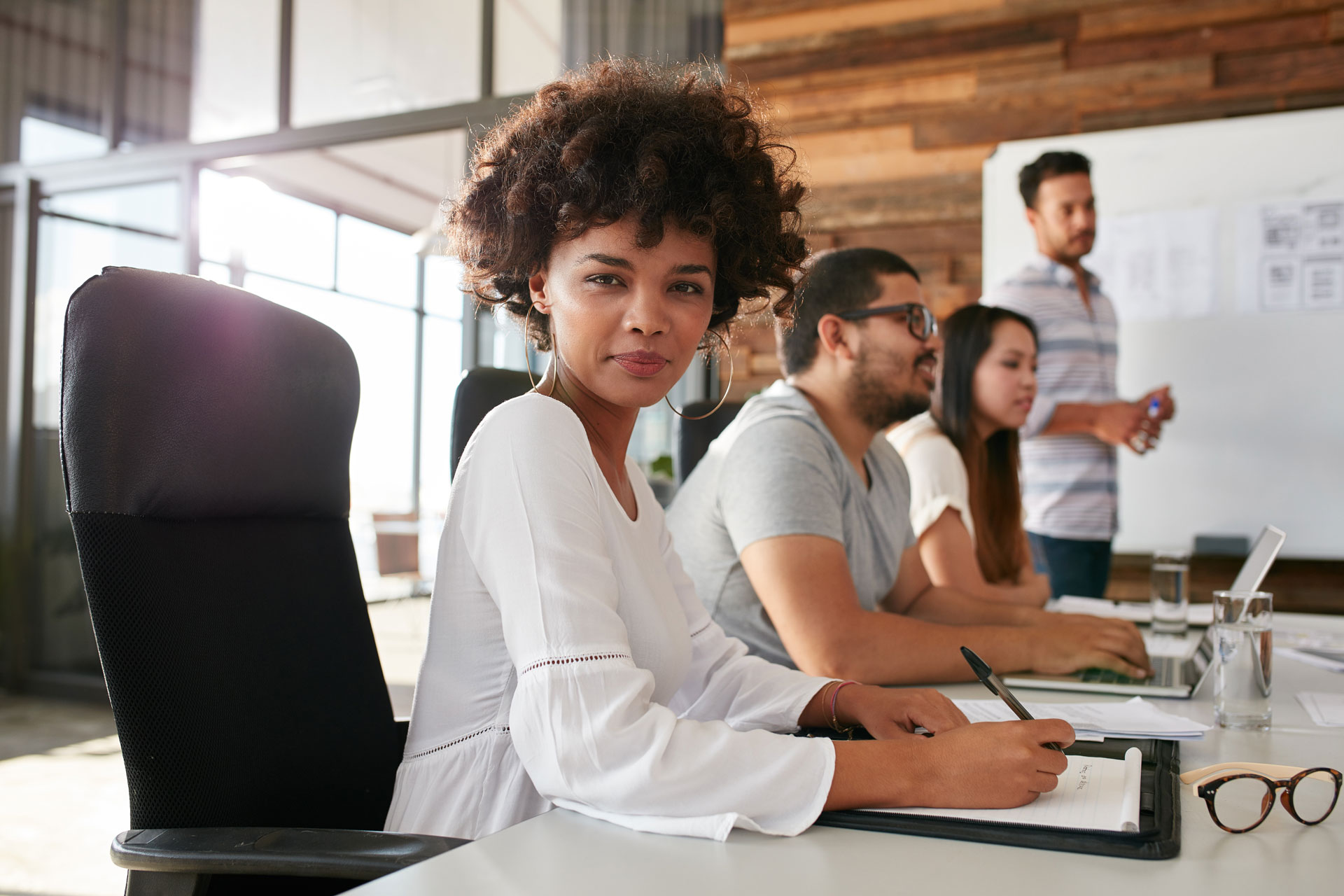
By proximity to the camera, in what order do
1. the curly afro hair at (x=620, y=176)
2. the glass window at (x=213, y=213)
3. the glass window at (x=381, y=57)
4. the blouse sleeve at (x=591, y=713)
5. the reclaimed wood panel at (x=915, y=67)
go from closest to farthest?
the blouse sleeve at (x=591, y=713) → the curly afro hair at (x=620, y=176) → the reclaimed wood panel at (x=915, y=67) → the glass window at (x=381, y=57) → the glass window at (x=213, y=213)

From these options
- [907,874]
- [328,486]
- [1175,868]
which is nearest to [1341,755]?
[1175,868]

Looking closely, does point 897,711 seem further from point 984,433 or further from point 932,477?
point 984,433

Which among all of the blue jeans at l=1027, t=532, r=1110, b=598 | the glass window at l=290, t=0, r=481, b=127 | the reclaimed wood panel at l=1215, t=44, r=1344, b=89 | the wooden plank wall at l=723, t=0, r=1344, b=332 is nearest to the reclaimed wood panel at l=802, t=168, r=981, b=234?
the wooden plank wall at l=723, t=0, r=1344, b=332

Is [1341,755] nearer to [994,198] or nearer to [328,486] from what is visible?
[328,486]

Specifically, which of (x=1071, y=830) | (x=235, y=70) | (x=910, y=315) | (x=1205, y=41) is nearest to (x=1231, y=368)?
(x=1205, y=41)

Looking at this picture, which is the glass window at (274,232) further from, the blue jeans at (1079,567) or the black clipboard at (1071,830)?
the black clipboard at (1071,830)

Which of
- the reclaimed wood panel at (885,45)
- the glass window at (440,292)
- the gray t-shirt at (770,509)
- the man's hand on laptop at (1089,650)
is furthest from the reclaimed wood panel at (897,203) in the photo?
the glass window at (440,292)

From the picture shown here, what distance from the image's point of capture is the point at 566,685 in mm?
748

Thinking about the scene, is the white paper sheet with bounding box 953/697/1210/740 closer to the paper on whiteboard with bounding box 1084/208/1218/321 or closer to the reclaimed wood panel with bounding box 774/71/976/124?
the paper on whiteboard with bounding box 1084/208/1218/321

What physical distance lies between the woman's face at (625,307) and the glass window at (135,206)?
427 cm

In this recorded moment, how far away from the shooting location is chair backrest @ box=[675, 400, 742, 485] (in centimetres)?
224

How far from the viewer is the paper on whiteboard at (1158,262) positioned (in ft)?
9.68

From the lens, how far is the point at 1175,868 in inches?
25.4

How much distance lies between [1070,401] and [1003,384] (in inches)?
28.6
